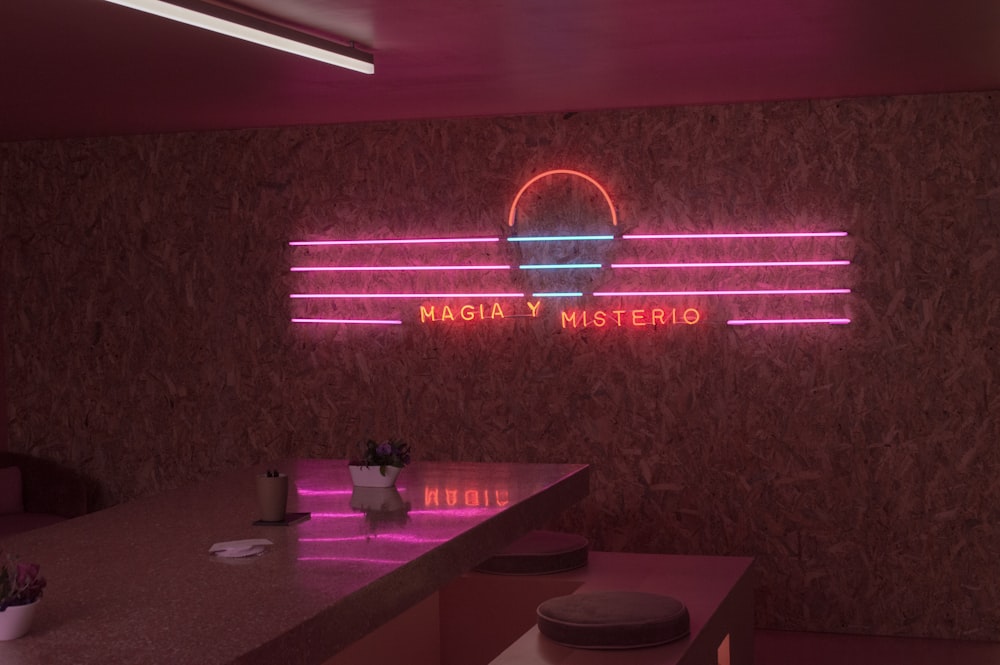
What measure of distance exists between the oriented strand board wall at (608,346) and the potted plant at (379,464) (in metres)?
2.68

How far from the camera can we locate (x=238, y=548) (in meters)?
2.96

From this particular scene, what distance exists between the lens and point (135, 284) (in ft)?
23.8

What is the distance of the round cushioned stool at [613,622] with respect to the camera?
3473mm

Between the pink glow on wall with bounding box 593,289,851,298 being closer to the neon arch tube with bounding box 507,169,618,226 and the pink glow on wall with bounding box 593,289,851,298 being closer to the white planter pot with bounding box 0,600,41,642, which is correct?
the neon arch tube with bounding box 507,169,618,226

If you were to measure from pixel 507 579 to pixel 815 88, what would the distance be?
300 cm

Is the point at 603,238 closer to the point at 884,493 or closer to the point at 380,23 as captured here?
the point at 884,493

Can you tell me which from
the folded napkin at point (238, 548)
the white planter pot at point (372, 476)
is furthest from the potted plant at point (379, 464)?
the folded napkin at point (238, 548)

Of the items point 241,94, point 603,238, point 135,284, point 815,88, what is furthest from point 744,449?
point 135,284

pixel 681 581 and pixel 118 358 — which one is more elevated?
pixel 118 358

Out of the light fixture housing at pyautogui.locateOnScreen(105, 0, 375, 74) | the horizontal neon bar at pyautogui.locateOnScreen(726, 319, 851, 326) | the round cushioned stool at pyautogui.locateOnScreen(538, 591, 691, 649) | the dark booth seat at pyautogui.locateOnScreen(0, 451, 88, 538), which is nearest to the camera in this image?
the round cushioned stool at pyautogui.locateOnScreen(538, 591, 691, 649)

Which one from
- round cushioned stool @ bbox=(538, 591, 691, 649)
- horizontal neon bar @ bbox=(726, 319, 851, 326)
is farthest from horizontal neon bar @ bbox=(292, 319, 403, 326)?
round cushioned stool @ bbox=(538, 591, 691, 649)

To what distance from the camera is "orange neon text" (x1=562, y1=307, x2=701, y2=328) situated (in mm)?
6348

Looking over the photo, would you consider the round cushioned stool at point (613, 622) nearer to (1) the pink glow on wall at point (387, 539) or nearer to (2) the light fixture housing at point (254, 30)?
(1) the pink glow on wall at point (387, 539)

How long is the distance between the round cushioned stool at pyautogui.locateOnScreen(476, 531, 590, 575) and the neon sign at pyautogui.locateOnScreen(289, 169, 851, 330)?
6.90ft
